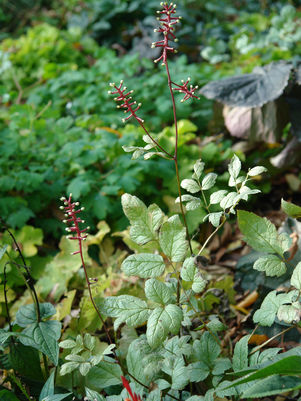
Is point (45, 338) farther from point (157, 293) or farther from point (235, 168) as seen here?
point (235, 168)

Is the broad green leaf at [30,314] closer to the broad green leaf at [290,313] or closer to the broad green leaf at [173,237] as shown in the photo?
the broad green leaf at [173,237]

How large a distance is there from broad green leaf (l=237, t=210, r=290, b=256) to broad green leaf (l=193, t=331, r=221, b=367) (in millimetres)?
278

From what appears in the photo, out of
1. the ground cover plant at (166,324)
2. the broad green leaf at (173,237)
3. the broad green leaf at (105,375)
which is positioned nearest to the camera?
the ground cover plant at (166,324)

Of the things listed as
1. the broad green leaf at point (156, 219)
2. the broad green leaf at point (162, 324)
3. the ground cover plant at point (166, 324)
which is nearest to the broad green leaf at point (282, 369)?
the ground cover plant at point (166, 324)

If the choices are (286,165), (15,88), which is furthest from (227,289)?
(15,88)

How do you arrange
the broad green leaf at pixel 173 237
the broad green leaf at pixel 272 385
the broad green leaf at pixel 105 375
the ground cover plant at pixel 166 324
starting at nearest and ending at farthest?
the broad green leaf at pixel 272 385 → the ground cover plant at pixel 166 324 → the broad green leaf at pixel 173 237 → the broad green leaf at pixel 105 375

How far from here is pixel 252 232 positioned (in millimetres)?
1150

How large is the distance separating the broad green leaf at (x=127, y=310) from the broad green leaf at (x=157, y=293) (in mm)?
46

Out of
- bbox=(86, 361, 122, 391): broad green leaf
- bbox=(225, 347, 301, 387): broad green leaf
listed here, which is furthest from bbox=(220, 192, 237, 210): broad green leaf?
bbox=(86, 361, 122, 391): broad green leaf

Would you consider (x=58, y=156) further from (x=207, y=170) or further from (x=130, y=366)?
(x=130, y=366)

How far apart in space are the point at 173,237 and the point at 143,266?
0.11 meters

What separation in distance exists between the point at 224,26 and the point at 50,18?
229 cm

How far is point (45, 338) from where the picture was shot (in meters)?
1.21

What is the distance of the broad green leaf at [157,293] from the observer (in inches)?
40.8
